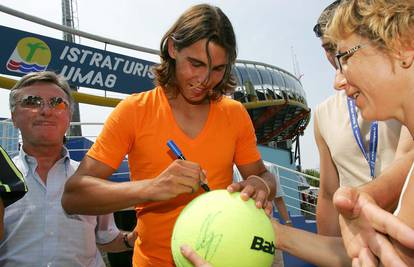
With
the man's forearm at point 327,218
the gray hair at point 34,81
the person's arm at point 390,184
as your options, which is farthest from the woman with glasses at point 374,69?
the gray hair at point 34,81

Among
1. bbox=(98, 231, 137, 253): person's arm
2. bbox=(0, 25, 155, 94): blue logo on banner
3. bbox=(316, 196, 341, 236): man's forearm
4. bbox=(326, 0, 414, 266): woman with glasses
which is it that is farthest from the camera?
bbox=(0, 25, 155, 94): blue logo on banner

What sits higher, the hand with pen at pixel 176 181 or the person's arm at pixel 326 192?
the hand with pen at pixel 176 181

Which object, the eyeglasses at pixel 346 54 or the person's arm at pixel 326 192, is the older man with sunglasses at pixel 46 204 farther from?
the eyeglasses at pixel 346 54

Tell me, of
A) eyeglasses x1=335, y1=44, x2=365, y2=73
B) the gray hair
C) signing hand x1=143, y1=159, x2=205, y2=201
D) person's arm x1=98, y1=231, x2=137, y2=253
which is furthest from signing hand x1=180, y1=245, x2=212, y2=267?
the gray hair

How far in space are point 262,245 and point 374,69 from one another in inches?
30.2

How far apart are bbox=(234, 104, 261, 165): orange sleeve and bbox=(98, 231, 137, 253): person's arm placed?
1.18m

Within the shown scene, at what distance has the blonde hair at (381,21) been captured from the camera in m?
1.26

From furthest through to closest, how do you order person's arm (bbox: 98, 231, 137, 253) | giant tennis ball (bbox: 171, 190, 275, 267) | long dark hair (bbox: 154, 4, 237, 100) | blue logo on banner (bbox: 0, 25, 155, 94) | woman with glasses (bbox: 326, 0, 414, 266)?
blue logo on banner (bbox: 0, 25, 155, 94)
person's arm (bbox: 98, 231, 137, 253)
long dark hair (bbox: 154, 4, 237, 100)
giant tennis ball (bbox: 171, 190, 275, 267)
woman with glasses (bbox: 326, 0, 414, 266)

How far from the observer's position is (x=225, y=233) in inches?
59.3

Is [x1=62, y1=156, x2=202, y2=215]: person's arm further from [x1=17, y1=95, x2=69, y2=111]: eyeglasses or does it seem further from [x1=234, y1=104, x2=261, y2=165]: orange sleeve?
[x1=17, y1=95, x2=69, y2=111]: eyeglasses

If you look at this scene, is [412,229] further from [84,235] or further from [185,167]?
[84,235]

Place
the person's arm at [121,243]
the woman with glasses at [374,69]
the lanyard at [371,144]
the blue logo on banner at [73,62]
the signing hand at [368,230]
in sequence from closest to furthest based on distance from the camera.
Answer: the signing hand at [368,230] → the woman with glasses at [374,69] → the lanyard at [371,144] → the person's arm at [121,243] → the blue logo on banner at [73,62]

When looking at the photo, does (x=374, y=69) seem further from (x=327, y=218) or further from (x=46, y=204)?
(x=46, y=204)

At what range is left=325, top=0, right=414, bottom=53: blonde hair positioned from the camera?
49.5 inches
